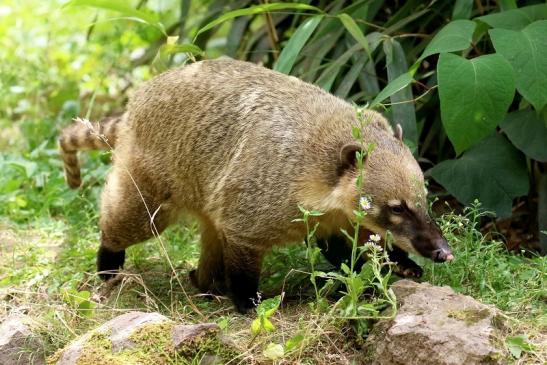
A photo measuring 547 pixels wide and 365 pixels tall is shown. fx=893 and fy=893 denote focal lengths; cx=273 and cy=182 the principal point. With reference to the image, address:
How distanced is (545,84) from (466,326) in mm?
1630

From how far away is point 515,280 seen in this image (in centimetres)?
491

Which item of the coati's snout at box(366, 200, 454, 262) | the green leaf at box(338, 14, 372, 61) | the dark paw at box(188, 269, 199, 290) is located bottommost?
the dark paw at box(188, 269, 199, 290)

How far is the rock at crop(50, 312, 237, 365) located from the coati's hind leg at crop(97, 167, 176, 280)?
129 cm

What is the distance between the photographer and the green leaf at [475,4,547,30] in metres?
5.21

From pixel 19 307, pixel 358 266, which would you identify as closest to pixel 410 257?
pixel 358 266

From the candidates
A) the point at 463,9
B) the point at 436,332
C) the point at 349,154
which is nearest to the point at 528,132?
the point at 463,9

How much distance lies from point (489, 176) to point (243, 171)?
161 cm

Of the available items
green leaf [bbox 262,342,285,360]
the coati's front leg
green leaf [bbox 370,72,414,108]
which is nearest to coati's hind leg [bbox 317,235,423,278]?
the coati's front leg

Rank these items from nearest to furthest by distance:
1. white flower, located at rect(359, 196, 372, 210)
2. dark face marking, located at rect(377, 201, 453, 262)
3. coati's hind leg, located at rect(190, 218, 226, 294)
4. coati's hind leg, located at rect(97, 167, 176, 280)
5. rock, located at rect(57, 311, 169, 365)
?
rock, located at rect(57, 311, 169, 365) < white flower, located at rect(359, 196, 372, 210) < dark face marking, located at rect(377, 201, 453, 262) < coati's hind leg, located at rect(97, 167, 176, 280) < coati's hind leg, located at rect(190, 218, 226, 294)

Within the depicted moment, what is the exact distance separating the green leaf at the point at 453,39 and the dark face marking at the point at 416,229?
93 cm

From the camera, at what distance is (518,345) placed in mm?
3924

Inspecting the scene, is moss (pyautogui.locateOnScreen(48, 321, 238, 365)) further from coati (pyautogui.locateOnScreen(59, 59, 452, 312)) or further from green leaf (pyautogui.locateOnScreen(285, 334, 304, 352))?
coati (pyautogui.locateOnScreen(59, 59, 452, 312))

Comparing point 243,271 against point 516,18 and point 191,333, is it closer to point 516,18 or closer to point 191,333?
point 191,333

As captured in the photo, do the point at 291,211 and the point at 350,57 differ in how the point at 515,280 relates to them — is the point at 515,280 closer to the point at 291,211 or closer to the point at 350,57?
the point at 291,211
